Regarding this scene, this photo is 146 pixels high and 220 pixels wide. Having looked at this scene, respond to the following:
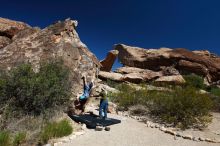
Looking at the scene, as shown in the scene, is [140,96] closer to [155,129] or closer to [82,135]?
[155,129]

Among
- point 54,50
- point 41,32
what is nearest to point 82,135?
point 54,50

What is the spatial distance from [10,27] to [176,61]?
23.9m

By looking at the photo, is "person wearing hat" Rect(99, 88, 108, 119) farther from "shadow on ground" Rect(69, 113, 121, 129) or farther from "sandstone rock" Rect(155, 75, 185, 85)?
"sandstone rock" Rect(155, 75, 185, 85)

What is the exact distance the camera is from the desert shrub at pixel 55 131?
720cm

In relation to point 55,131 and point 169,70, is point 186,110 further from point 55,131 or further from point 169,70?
point 169,70

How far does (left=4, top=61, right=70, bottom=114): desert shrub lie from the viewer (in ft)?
29.2

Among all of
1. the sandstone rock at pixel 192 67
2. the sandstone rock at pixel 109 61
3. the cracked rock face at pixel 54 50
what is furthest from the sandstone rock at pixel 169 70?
the cracked rock face at pixel 54 50

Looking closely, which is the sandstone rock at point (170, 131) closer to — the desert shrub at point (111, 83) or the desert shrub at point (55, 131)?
the desert shrub at point (55, 131)

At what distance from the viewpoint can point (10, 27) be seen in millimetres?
15523

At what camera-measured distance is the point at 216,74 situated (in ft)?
117

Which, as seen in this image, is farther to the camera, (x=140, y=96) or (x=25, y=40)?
(x=140, y=96)

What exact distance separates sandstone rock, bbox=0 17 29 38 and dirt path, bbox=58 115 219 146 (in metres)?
8.93

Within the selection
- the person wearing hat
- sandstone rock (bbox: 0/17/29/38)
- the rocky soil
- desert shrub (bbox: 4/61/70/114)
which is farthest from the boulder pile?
desert shrub (bbox: 4/61/70/114)

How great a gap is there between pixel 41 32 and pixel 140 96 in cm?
573
